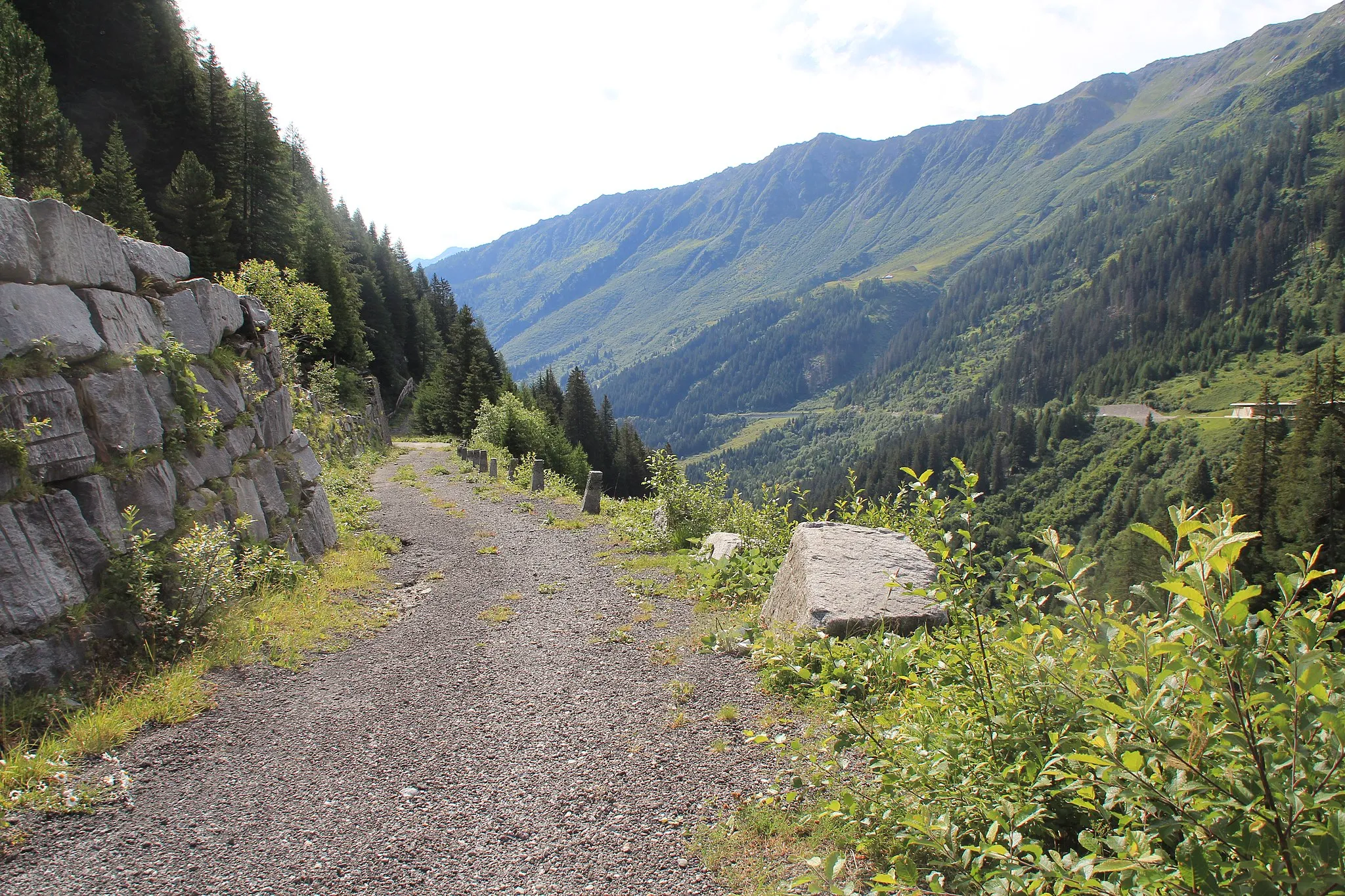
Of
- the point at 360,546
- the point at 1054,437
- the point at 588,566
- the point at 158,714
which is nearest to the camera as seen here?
the point at 158,714

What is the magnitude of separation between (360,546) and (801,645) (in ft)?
32.4

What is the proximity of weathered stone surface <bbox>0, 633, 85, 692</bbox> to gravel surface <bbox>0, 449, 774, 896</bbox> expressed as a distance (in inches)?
40.1

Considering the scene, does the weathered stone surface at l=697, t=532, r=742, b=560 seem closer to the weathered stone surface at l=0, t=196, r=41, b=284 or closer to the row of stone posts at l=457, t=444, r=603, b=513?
the row of stone posts at l=457, t=444, r=603, b=513

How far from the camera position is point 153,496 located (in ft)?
25.3

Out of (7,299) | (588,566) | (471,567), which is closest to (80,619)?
(7,299)

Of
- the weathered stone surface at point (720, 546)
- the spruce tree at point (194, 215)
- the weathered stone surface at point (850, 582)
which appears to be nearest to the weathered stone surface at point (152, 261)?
the weathered stone surface at point (720, 546)

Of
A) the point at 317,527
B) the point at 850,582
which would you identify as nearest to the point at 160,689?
the point at 317,527

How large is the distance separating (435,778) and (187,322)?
8.22 m

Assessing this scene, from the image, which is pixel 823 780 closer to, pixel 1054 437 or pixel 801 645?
pixel 801 645

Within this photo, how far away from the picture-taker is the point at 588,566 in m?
12.4

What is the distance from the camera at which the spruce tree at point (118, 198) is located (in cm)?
3247

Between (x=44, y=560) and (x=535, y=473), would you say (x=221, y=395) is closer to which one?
(x=44, y=560)

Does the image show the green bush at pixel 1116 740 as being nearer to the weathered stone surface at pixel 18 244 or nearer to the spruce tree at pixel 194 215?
the weathered stone surface at pixel 18 244

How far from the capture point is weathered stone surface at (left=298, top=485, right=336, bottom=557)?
11.7 metres
